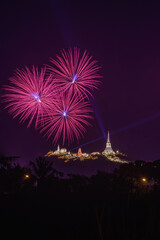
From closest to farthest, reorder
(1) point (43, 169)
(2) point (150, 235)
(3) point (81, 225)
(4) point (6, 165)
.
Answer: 1. (2) point (150, 235)
2. (3) point (81, 225)
3. (4) point (6, 165)
4. (1) point (43, 169)

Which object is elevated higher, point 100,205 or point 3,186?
point 3,186

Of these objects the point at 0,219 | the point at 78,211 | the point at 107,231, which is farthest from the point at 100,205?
the point at 0,219

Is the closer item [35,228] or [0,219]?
[35,228]

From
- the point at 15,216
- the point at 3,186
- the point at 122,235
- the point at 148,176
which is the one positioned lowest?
the point at 122,235

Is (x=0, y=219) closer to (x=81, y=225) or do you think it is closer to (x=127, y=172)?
(x=81, y=225)

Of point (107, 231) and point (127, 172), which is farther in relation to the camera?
point (127, 172)

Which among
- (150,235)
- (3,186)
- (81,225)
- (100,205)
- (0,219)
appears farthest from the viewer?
(3,186)

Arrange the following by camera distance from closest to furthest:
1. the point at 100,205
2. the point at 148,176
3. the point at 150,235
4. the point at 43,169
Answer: the point at 150,235 < the point at 100,205 < the point at 43,169 < the point at 148,176

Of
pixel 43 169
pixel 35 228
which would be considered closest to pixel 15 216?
pixel 35 228

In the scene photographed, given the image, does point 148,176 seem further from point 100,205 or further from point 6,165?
point 6,165
